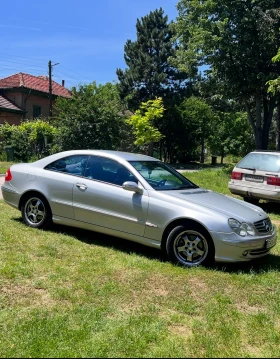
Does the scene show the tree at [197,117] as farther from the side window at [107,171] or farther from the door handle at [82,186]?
the door handle at [82,186]

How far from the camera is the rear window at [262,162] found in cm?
950

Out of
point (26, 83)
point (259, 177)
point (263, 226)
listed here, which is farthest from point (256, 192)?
point (26, 83)

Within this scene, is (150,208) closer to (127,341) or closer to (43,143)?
(127,341)

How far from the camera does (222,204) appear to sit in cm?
543

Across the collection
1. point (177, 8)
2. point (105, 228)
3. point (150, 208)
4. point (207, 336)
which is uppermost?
point (177, 8)

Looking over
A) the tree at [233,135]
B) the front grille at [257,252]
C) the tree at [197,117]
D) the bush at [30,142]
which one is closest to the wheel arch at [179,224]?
the front grille at [257,252]

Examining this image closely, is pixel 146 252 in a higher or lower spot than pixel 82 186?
lower

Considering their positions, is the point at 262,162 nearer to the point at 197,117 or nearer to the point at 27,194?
the point at 27,194

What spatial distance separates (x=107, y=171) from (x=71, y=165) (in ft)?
2.46

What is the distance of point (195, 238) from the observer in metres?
5.06

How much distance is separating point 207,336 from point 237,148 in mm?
35281

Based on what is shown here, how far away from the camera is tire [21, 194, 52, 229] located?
6367 mm

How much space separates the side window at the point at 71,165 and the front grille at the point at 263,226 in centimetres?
279

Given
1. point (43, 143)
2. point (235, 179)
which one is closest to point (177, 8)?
point (43, 143)
